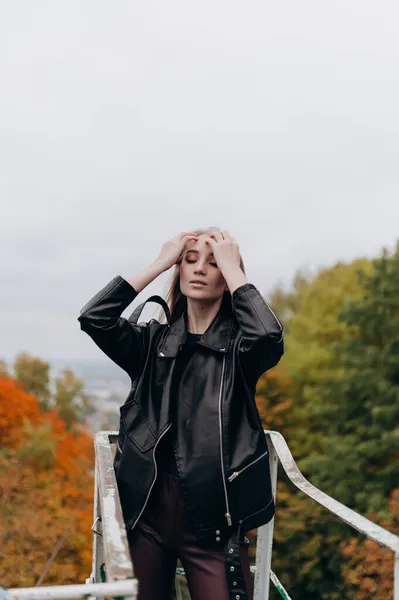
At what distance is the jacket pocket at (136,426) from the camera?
2340 mm

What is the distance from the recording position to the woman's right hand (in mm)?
2539

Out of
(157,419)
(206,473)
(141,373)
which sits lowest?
(206,473)

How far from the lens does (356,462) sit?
18703mm

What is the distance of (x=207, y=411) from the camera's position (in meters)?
2.34

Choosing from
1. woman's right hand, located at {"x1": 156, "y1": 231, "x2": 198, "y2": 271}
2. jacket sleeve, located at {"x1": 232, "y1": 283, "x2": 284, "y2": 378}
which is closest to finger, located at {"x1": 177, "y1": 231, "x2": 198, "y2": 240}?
woman's right hand, located at {"x1": 156, "y1": 231, "x2": 198, "y2": 271}

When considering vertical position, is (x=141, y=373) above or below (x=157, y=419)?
above

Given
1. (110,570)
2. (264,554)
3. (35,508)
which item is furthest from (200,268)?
(35,508)

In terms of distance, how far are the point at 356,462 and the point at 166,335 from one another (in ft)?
56.8

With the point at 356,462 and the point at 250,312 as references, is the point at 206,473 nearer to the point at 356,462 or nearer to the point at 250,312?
the point at 250,312

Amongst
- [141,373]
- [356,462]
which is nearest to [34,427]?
[356,462]

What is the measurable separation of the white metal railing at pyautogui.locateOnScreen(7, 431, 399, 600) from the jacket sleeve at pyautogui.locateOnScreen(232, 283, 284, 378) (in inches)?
17.5

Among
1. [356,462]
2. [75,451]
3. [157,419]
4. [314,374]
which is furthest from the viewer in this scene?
[75,451]

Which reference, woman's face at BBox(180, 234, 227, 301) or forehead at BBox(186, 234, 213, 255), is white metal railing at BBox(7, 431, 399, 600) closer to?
woman's face at BBox(180, 234, 227, 301)

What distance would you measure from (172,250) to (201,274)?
14 centimetres
